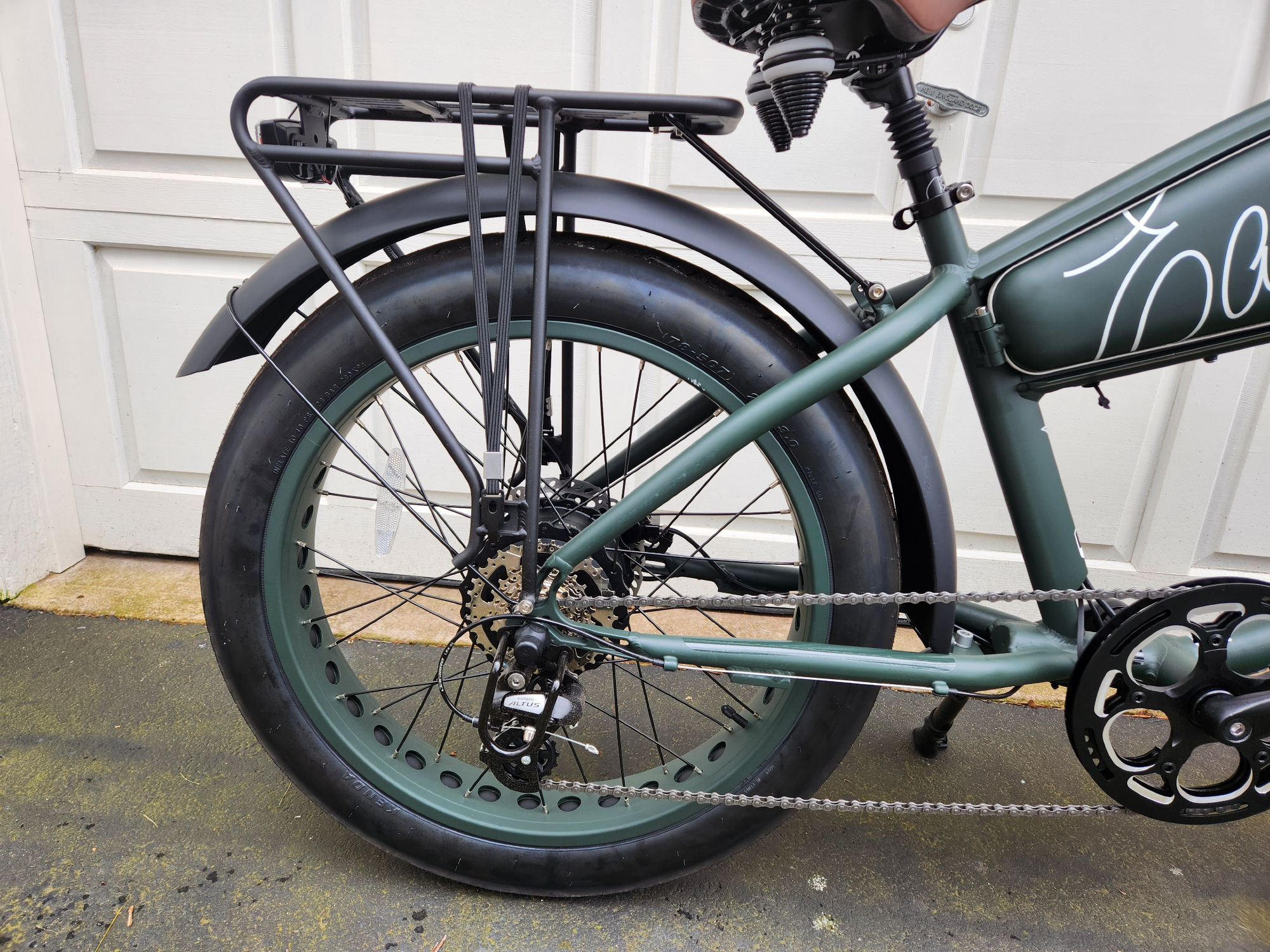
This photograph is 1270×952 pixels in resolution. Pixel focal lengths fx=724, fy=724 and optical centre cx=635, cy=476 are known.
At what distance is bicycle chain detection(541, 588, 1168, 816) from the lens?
2.95 feet

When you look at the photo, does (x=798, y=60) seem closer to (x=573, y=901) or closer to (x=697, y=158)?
(x=697, y=158)

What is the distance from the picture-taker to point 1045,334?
887 mm

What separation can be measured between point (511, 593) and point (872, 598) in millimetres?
460

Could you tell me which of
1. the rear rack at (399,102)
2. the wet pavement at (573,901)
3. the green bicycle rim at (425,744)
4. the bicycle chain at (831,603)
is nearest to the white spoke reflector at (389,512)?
the green bicycle rim at (425,744)

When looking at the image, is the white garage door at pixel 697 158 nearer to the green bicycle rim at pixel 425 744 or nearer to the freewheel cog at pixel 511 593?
the green bicycle rim at pixel 425 744

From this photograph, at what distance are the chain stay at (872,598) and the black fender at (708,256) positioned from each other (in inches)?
2.4

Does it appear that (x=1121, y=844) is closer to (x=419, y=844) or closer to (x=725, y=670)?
(x=725, y=670)

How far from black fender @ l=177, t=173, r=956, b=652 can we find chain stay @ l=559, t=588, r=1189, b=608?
0.06 m

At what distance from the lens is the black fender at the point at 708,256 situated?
912mm

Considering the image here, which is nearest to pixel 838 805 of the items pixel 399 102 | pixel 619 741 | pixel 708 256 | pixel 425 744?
pixel 619 741

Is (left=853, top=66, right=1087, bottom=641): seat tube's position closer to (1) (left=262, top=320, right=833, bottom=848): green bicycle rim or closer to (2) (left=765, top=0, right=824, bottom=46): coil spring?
(2) (left=765, top=0, right=824, bottom=46): coil spring

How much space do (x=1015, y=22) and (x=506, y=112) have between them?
4.11ft

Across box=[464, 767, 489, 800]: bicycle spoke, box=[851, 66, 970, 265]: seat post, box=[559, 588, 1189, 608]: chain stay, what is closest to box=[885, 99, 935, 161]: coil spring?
box=[851, 66, 970, 265]: seat post

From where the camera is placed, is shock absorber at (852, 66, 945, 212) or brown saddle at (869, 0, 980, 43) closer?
brown saddle at (869, 0, 980, 43)
